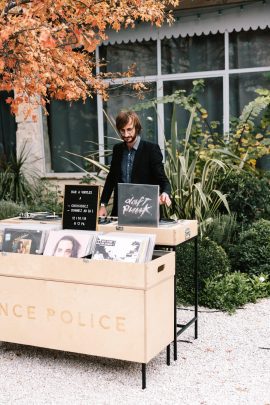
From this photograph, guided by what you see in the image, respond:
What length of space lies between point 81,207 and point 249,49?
556 centimetres

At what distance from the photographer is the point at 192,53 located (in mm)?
8805

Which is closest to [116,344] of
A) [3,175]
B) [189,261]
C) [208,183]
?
[189,261]

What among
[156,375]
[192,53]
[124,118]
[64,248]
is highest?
[192,53]

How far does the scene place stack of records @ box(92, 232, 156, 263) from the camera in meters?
3.62

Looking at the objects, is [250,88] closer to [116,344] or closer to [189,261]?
[189,261]

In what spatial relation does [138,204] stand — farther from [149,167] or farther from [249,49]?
[249,49]

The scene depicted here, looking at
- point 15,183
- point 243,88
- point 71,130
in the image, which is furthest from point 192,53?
point 15,183

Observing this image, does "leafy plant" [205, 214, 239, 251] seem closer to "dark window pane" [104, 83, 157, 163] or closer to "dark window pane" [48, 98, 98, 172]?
"dark window pane" [104, 83, 157, 163]

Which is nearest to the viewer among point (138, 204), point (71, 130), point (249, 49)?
point (138, 204)

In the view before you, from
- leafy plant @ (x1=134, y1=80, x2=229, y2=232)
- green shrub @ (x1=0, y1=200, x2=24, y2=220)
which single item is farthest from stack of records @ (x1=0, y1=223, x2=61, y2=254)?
green shrub @ (x1=0, y1=200, x2=24, y2=220)

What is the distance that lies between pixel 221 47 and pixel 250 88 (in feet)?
2.61

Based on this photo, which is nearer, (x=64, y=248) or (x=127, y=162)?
(x=64, y=248)

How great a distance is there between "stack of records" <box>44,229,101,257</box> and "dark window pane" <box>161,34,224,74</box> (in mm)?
5589

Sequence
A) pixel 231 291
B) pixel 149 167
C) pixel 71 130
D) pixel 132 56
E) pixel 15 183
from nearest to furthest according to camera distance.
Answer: pixel 149 167 < pixel 231 291 < pixel 15 183 < pixel 132 56 < pixel 71 130
